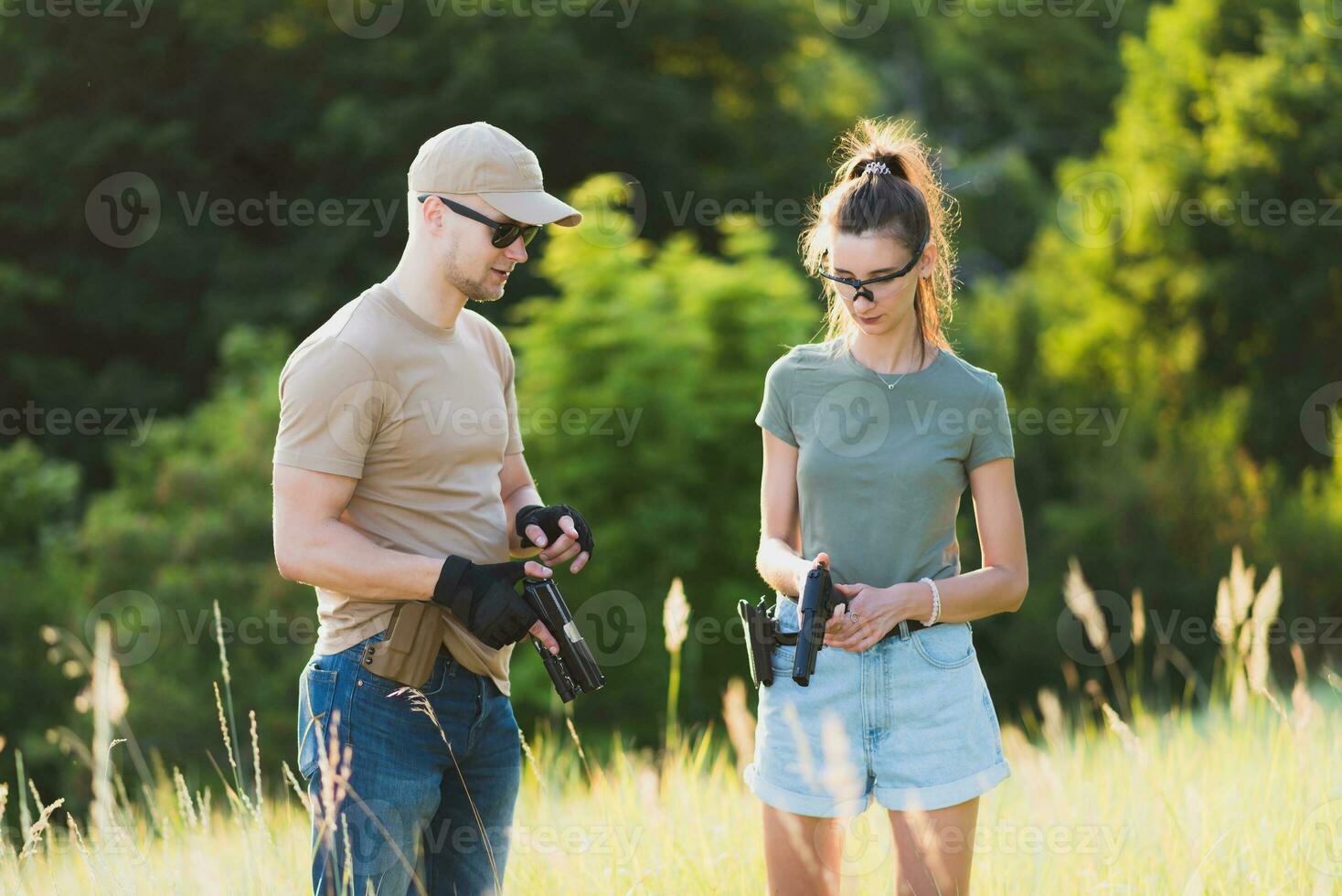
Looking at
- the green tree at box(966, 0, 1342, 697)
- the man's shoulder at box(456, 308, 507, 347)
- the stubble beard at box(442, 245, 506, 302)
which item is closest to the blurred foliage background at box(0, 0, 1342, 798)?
the green tree at box(966, 0, 1342, 697)

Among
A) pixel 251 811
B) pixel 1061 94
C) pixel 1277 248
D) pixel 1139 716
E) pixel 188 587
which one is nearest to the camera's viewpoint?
pixel 251 811

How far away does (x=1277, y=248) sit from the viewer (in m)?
17.4

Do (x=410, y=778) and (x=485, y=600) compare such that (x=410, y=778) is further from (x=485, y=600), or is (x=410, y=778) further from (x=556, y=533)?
(x=556, y=533)

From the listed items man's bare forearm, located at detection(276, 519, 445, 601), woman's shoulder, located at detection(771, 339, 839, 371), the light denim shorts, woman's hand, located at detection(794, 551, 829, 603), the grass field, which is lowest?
the grass field

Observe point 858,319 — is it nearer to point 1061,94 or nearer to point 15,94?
point 15,94

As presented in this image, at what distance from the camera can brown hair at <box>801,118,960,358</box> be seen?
99.8 inches

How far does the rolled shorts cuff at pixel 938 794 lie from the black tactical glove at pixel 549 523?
2.72ft

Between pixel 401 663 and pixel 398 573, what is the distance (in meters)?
→ 0.20

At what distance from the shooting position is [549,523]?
9.22 feet

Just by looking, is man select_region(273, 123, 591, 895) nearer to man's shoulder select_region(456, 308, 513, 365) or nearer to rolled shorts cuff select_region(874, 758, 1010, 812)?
man's shoulder select_region(456, 308, 513, 365)

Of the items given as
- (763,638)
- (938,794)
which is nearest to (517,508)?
(763,638)

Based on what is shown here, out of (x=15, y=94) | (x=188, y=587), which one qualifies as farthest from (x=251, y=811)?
(x=15, y=94)

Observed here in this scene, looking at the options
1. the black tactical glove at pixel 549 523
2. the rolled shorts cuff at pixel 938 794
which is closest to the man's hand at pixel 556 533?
the black tactical glove at pixel 549 523

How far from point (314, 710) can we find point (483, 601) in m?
0.43
